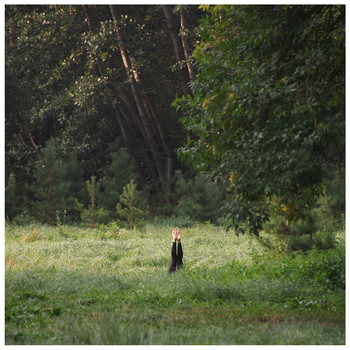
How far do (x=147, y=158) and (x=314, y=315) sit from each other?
25.0 meters

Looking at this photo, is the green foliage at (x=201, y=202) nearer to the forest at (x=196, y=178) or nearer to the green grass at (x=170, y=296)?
the forest at (x=196, y=178)

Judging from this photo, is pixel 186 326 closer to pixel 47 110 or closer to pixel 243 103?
pixel 243 103

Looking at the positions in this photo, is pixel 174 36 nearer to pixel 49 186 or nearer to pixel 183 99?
pixel 49 186

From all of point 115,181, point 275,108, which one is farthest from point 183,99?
point 115,181

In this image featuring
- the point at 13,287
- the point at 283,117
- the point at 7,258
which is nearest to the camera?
the point at 283,117

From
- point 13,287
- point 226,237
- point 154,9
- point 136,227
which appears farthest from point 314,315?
point 154,9

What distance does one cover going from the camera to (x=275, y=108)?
8.48 metres

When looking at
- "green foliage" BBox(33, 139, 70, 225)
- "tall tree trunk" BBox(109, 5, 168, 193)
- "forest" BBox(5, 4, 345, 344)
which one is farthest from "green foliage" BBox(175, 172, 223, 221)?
"green foliage" BBox(33, 139, 70, 225)

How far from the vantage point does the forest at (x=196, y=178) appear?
8367mm

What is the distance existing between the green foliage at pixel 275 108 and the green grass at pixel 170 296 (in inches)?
58.7

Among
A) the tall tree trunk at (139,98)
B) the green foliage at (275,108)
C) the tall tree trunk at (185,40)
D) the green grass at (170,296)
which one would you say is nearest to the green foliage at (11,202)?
the tall tree trunk at (139,98)

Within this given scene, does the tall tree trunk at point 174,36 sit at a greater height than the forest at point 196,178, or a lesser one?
greater

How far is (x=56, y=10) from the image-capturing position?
3078cm

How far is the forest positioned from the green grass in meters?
0.05
